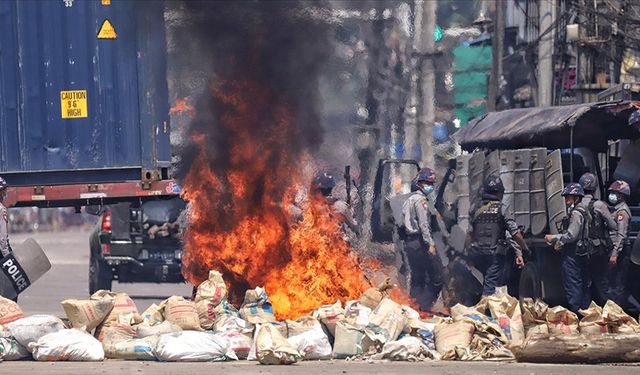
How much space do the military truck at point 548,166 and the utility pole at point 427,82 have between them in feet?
23.3

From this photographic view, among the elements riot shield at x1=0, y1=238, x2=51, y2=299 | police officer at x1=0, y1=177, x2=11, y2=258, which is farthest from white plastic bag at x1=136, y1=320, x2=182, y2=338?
police officer at x1=0, y1=177, x2=11, y2=258

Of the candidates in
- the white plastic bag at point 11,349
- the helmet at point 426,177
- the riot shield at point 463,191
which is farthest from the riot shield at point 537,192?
the white plastic bag at point 11,349

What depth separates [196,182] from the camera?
14656 mm

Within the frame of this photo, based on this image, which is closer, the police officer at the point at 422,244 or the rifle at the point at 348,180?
the police officer at the point at 422,244

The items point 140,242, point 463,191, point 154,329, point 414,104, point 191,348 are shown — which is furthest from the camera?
point 414,104

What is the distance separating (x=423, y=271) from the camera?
15688 mm

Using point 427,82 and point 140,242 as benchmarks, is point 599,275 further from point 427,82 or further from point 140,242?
point 427,82

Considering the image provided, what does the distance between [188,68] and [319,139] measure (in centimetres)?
174

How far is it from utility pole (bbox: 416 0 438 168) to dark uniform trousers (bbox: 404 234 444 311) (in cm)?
834

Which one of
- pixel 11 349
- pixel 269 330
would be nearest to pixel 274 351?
pixel 269 330

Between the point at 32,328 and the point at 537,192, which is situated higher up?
the point at 537,192

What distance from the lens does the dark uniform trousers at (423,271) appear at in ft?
51.0

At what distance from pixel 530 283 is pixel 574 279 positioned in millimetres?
938

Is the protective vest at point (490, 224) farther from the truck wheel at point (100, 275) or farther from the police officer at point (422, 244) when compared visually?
the truck wheel at point (100, 275)
